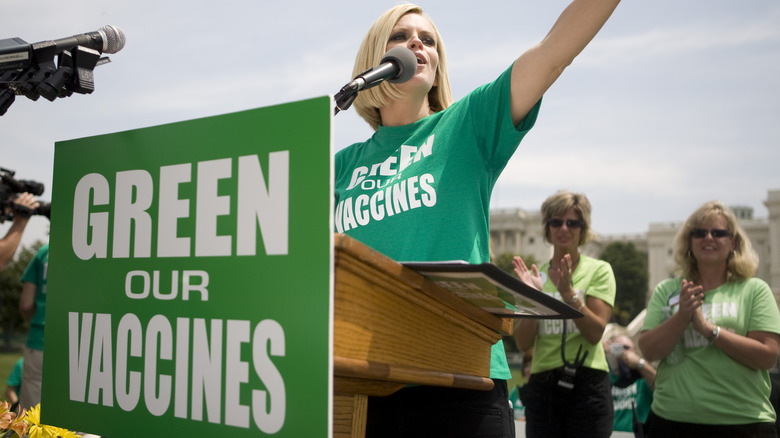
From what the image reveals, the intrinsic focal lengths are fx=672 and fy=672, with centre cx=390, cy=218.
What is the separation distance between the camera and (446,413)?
5.61ft

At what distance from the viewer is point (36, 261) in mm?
6648

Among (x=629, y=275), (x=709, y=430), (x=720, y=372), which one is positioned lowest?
(x=709, y=430)

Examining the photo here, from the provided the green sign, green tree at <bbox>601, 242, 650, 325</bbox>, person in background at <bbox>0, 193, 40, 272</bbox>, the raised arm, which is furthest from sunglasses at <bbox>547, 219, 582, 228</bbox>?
green tree at <bbox>601, 242, 650, 325</bbox>

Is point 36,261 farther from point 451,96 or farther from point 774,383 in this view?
point 774,383

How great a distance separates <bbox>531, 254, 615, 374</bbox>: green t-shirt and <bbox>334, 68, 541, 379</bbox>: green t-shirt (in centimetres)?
258

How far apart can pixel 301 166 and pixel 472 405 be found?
873 millimetres

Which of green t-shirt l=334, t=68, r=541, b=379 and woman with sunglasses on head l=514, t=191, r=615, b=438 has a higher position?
green t-shirt l=334, t=68, r=541, b=379

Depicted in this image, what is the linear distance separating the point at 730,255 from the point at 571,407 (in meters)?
1.36

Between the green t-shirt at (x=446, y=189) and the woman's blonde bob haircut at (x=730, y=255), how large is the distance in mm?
2814

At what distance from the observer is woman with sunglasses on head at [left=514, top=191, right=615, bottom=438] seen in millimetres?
4230

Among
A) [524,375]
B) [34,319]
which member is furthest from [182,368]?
[34,319]

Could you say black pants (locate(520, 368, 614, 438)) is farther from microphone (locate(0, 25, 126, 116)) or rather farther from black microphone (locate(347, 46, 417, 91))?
microphone (locate(0, 25, 126, 116))

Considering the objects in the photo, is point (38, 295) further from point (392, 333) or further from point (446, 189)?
point (392, 333)

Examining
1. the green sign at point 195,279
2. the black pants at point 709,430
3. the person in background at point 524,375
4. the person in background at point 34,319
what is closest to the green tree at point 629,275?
the person in background at point 524,375
